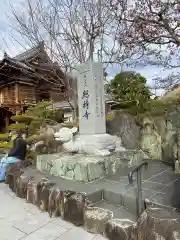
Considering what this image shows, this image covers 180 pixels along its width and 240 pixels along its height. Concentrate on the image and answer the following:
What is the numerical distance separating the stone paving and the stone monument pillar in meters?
2.20

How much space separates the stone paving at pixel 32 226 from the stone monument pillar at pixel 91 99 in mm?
2200

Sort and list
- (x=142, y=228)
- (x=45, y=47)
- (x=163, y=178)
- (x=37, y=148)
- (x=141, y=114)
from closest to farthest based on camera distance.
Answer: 1. (x=142, y=228)
2. (x=163, y=178)
3. (x=141, y=114)
4. (x=37, y=148)
5. (x=45, y=47)

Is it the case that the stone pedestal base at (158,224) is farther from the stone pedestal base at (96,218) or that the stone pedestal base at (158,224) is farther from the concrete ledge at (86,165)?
the concrete ledge at (86,165)

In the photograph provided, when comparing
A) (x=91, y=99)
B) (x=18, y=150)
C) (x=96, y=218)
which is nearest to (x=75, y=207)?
(x=96, y=218)

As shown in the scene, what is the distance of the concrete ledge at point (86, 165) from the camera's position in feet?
12.8

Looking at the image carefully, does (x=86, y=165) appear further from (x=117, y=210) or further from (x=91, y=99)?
(x=91, y=99)

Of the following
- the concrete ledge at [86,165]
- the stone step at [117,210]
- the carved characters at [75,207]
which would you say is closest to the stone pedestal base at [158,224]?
the stone step at [117,210]

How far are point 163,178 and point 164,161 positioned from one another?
5.85 ft

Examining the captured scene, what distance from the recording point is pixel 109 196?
328 centimetres

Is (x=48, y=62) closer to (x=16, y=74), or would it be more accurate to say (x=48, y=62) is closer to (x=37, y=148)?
(x=37, y=148)

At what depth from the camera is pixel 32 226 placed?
3123 millimetres

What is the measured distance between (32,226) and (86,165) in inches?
52.7

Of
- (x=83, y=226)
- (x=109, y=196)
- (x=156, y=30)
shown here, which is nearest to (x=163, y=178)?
(x=109, y=196)

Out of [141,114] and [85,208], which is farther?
[141,114]
